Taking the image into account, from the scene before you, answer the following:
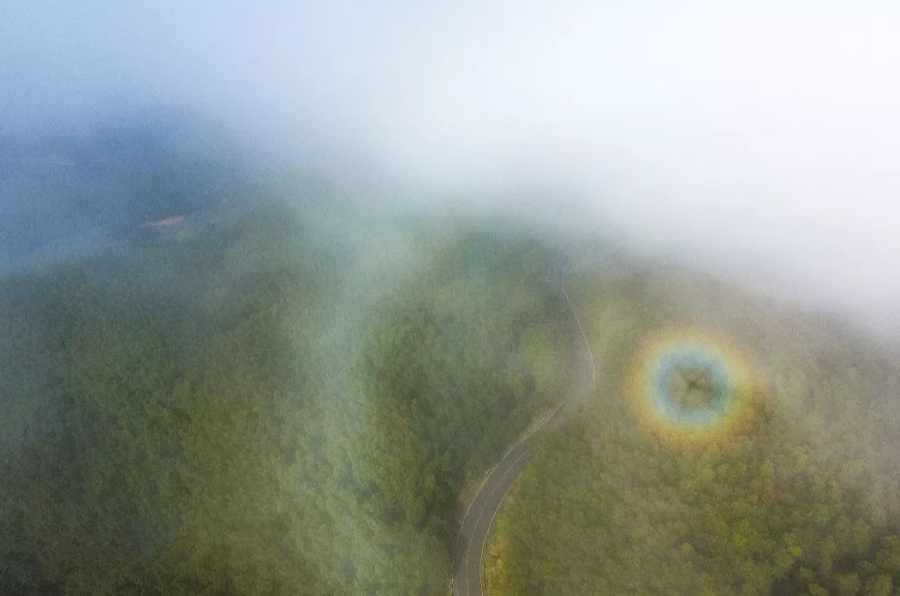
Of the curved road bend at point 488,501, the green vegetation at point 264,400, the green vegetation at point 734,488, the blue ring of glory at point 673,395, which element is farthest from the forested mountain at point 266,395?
the blue ring of glory at point 673,395

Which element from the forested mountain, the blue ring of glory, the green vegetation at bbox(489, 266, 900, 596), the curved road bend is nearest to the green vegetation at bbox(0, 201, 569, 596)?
the forested mountain

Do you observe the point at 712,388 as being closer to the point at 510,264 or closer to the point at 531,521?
the point at 531,521

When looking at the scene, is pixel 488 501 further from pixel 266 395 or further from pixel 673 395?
pixel 266 395

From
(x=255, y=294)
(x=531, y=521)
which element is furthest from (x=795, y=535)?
(x=255, y=294)

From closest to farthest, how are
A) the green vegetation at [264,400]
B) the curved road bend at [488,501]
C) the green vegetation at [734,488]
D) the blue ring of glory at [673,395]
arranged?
the green vegetation at [734,488] → the blue ring of glory at [673,395] → the curved road bend at [488,501] → the green vegetation at [264,400]

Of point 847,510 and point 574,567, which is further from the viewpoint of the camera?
point 574,567

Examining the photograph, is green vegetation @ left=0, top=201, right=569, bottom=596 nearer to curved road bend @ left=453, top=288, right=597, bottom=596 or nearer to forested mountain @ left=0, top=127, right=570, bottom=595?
forested mountain @ left=0, top=127, right=570, bottom=595

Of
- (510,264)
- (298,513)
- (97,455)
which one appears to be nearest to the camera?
(298,513)

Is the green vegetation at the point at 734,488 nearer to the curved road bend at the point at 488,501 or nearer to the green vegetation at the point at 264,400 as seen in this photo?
the curved road bend at the point at 488,501
